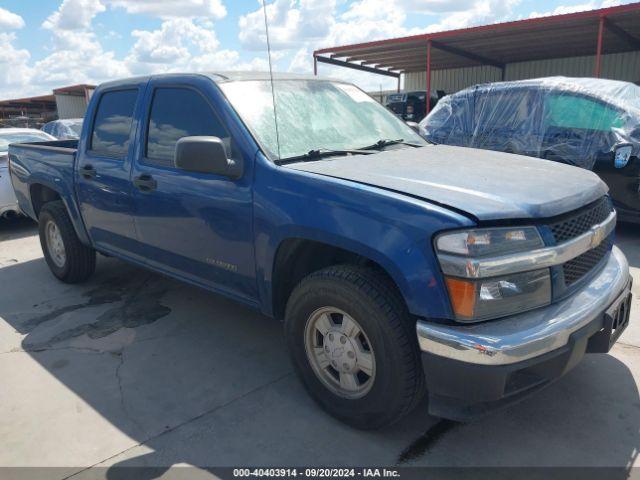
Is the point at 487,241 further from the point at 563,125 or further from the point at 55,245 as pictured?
the point at 563,125

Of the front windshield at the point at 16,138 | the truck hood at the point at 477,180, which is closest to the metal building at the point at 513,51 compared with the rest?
the front windshield at the point at 16,138

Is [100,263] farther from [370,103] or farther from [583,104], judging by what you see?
[583,104]

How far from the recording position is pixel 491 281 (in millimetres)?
2111

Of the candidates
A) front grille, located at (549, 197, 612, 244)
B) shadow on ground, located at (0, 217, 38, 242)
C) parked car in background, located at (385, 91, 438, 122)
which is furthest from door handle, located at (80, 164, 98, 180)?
parked car in background, located at (385, 91, 438, 122)

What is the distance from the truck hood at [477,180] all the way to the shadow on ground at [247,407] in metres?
1.12

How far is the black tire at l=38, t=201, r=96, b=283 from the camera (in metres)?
4.84

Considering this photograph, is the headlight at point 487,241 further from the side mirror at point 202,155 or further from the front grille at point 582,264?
the side mirror at point 202,155

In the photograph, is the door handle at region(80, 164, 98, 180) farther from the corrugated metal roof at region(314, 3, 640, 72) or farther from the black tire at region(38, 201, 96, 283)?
the corrugated metal roof at region(314, 3, 640, 72)

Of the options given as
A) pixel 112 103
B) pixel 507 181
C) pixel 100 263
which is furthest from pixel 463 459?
pixel 100 263

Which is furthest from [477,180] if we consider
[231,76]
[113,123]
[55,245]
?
[55,245]

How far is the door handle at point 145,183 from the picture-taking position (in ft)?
11.4

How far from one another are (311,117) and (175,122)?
912 mm

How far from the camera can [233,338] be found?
3809 mm

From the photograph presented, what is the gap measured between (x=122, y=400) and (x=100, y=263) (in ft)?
10.5
